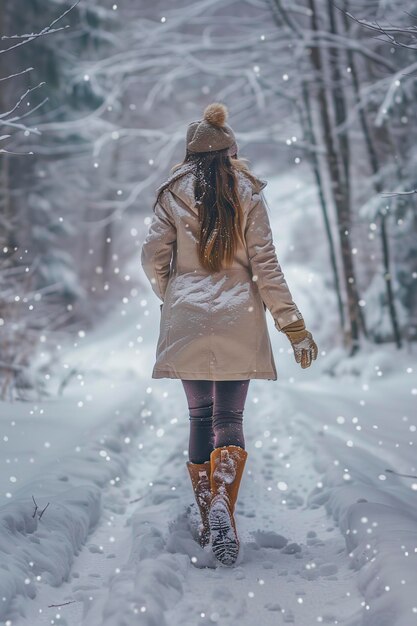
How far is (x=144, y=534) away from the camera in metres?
3.61

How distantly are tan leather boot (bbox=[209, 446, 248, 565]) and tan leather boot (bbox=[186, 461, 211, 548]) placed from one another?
87 mm

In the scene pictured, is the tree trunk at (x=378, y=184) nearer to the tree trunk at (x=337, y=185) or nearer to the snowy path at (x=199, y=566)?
the tree trunk at (x=337, y=185)

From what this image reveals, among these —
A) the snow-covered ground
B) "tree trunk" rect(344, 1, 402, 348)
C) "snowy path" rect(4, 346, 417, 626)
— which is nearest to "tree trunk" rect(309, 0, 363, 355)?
"tree trunk" rect(344, 1, 402, 348)

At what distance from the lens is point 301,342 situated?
11.7 feet

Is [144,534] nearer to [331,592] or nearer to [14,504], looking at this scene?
[14,504]

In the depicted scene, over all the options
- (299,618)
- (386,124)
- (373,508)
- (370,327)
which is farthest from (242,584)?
(370,327)

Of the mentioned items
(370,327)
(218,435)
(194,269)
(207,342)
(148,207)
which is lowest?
(370,327)

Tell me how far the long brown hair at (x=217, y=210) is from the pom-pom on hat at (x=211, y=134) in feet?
0.16

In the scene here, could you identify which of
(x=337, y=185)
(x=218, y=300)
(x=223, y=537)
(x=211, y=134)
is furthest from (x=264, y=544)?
(x=337, y=185)

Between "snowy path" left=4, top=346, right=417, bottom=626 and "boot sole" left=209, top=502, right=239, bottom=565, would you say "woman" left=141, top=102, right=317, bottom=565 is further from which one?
"snowy path" left=4, top=346, right=417, bottom=626

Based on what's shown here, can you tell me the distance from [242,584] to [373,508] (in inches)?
38.6

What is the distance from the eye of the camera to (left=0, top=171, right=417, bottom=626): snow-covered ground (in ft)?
9.07

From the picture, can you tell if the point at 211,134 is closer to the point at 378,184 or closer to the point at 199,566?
the point at 199,566

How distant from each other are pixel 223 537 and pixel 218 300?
1210 millimetres
